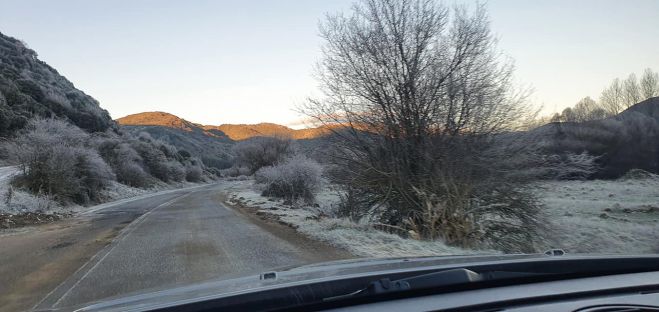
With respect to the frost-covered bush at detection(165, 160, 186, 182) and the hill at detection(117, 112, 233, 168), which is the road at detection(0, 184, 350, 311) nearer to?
the frost-covered bush at detection(165, 160, 186, 182)

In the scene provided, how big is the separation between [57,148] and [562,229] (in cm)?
2722

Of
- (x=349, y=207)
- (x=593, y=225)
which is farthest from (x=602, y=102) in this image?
(x=349, y=207)

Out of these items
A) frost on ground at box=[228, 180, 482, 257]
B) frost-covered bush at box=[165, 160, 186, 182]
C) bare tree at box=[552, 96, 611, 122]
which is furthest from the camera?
bare tree at box=[552, 96, 611, 122]

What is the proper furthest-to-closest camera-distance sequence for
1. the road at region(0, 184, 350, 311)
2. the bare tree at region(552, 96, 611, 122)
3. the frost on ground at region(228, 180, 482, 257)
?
the bare tree at region(552, 96, 611, 122)
the frost on ground at region(228, 180, 482, 257)
the road at region(0, 184, 350, 311)

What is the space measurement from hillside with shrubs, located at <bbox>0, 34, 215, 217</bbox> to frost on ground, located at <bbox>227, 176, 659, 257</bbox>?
46.3 feet

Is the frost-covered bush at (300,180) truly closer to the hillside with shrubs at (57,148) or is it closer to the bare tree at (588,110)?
the hillside with shrubs at (57,148)

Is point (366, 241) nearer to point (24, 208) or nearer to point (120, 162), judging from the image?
point (24, 208)

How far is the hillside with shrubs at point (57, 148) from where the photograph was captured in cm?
2758

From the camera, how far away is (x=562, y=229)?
54.7 feet

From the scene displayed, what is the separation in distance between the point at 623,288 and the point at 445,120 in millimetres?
11033

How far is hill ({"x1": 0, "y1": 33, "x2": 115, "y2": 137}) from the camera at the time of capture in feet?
144

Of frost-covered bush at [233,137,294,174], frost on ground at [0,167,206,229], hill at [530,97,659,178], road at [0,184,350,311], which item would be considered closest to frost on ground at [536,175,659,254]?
road at [0,184,350,311]

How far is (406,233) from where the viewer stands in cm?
1343

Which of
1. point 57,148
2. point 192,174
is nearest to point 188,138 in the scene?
point 192,174
